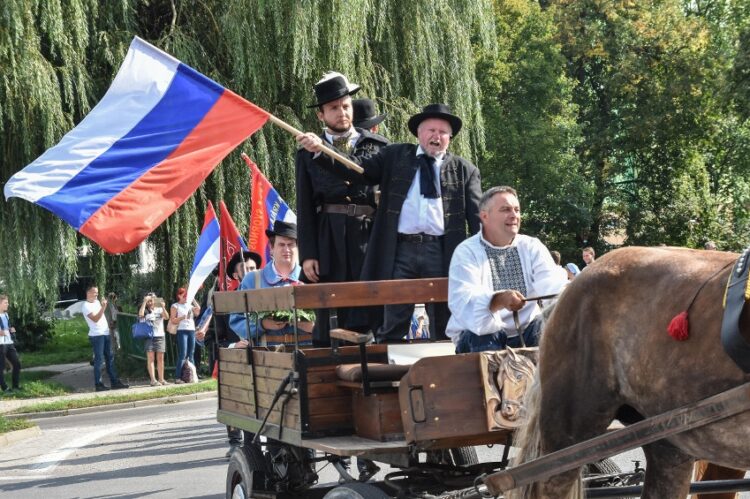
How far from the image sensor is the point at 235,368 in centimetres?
642

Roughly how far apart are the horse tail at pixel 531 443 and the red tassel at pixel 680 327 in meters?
0.78

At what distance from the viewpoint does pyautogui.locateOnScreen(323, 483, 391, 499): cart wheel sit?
477 cm

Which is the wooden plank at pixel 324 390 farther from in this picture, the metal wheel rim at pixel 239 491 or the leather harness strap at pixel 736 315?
the leather harness strap at pixel 736 315

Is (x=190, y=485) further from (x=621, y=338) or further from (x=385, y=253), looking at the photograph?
(x=621, y=338)

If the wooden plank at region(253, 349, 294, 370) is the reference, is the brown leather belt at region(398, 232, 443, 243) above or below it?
above

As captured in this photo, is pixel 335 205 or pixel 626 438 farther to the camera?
pixel 335 205

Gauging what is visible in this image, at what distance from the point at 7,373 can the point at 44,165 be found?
17464mm

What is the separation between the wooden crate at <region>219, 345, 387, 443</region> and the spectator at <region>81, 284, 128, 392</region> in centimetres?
1282

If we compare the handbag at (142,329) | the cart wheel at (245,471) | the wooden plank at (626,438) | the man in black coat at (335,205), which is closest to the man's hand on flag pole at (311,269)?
the man in black coat at (335,205)

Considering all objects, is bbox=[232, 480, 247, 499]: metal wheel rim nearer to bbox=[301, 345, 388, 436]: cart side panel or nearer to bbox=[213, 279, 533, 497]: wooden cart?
bbox=[213, 279, 533, 497]: wooden cart

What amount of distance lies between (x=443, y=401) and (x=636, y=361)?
92 centimetres

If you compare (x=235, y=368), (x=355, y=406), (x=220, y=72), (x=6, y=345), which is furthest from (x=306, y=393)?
(x=6, y=345)

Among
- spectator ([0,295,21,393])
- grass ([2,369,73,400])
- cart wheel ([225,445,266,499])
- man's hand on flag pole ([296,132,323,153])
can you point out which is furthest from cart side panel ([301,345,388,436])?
grass ([2,369,73,400])

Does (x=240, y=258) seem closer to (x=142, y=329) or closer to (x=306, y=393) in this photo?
(x=306, y=393)
